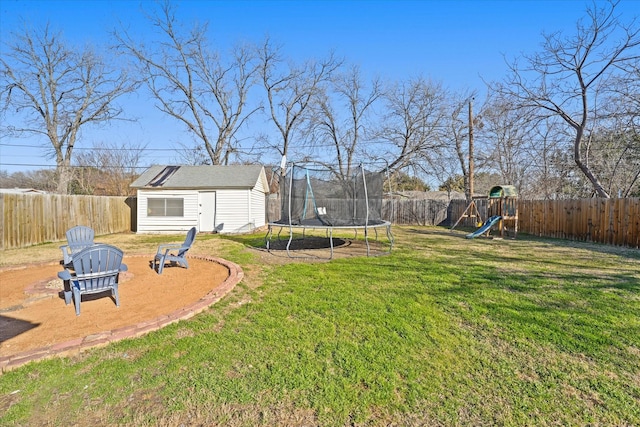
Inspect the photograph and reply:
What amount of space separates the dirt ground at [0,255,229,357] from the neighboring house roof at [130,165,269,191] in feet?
27.3

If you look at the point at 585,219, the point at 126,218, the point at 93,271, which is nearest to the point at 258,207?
the point at 126,218

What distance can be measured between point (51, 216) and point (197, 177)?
5.72 meters

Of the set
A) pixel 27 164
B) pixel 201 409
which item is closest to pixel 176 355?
pixel 201 409

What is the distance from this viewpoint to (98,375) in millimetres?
2416

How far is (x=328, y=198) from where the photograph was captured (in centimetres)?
834

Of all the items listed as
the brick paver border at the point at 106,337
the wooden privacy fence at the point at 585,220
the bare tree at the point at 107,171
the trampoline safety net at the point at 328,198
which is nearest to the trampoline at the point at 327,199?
the trampoline safety net at the point at 328,198

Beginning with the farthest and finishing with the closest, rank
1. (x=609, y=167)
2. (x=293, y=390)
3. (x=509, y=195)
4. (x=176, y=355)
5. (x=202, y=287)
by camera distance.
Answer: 1. (x=609, y=167)
2. (x=509, y=195)
3. (x=202, y=287)
4. (x=176, y=355)
5. (x=293, y=390)

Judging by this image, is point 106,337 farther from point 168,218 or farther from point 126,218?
point 126,218

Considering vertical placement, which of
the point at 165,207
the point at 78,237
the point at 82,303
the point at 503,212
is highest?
the point at 165,207

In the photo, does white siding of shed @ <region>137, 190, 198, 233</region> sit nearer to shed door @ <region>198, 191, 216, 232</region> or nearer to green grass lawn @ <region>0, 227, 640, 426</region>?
shed door @ <region>198, 191, 216, 232</region>

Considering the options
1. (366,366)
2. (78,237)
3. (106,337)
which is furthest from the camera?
(78,237)

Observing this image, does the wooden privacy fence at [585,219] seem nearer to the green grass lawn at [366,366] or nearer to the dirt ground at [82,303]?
the green grass lawn at [366,366]

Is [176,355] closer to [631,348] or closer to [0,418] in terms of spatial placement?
[0,418]

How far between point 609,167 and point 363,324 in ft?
57.7
